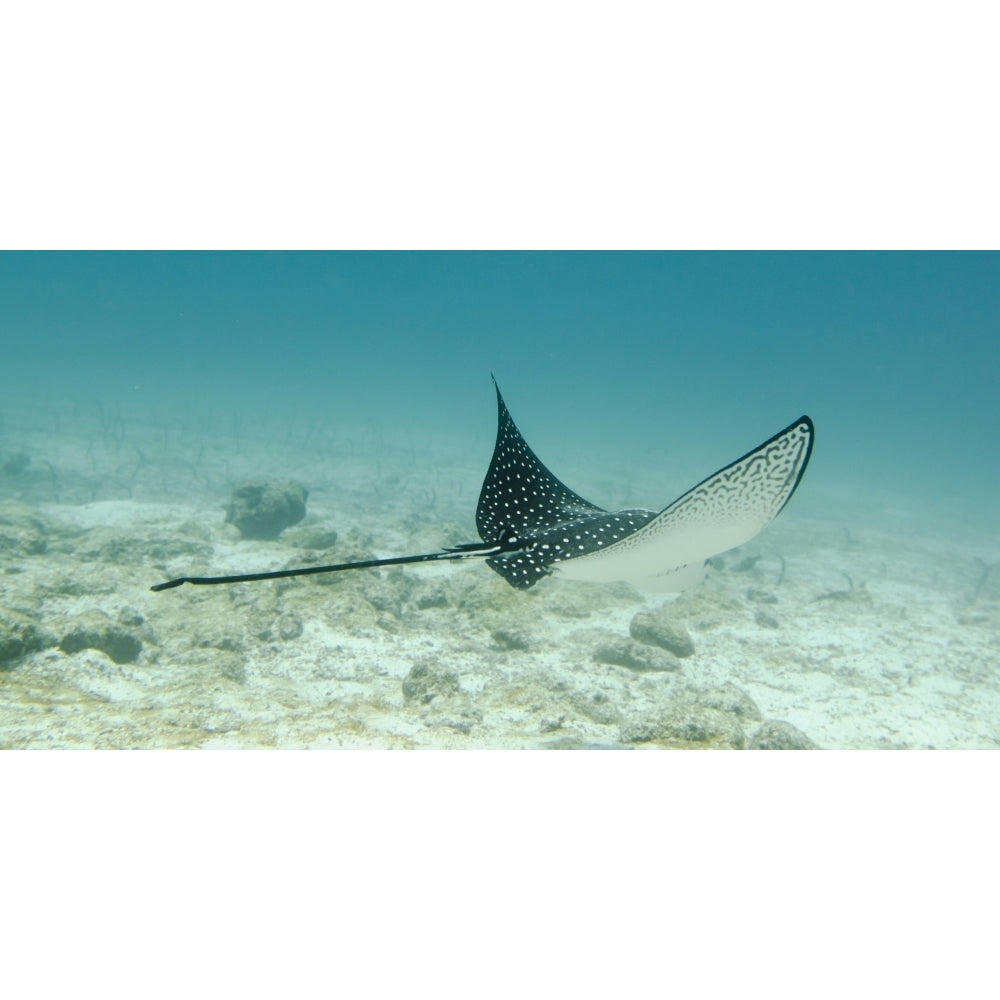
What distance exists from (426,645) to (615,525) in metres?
3.24

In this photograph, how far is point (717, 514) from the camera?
2.87 metres


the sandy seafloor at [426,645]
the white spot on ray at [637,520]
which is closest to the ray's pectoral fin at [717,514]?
the white spot on ray at [637,520]

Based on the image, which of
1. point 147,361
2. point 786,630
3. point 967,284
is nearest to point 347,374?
point 147,361

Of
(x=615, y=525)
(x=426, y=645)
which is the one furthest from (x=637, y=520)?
(x=426, y=645)

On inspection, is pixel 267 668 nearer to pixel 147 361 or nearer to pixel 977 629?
pixel 977 629

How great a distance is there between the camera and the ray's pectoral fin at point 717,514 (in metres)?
2.58

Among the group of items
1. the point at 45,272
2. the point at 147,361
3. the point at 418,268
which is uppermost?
the point at 418,268

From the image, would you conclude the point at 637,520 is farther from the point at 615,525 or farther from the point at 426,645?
the point at 426,645

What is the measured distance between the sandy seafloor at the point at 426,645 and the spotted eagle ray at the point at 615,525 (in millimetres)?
1015

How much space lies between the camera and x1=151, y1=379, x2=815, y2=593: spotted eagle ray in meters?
2.60

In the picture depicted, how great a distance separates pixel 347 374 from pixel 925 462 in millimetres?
76472

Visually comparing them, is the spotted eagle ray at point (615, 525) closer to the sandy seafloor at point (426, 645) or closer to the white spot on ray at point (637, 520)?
the white spot on ray at point (637, 520)

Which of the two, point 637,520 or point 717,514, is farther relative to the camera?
point 637,520

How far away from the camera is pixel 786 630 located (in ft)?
25.9
